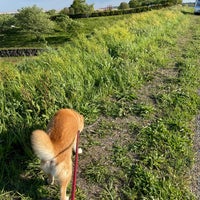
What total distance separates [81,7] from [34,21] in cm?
1315

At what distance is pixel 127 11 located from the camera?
141ft

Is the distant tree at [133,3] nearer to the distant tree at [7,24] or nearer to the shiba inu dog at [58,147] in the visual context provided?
the distant tree at [7,24]

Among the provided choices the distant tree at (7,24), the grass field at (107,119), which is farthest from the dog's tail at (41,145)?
the distant tree at (7,24)

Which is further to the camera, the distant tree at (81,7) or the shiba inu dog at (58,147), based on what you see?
the distant tree at (81,7)

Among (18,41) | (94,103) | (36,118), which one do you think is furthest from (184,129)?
(18,41)

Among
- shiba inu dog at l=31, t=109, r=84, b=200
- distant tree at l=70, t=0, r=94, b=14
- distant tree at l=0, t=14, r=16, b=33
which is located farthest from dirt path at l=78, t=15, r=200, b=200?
distant tree at l=70, t=0, r=94, b=14

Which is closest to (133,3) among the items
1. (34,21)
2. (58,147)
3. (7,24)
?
(7,24)

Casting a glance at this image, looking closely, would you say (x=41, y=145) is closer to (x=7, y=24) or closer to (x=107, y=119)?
(x=107, y=119)

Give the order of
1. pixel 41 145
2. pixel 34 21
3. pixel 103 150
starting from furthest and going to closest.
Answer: pixel 34 21
pixel 103 150
pixel 41 145

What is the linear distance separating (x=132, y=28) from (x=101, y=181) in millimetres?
7398

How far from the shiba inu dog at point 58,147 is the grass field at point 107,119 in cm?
36

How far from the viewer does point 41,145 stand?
252cm

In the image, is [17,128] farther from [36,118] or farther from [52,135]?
[52,135]

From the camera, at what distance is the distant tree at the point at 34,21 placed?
3200 centimetres
